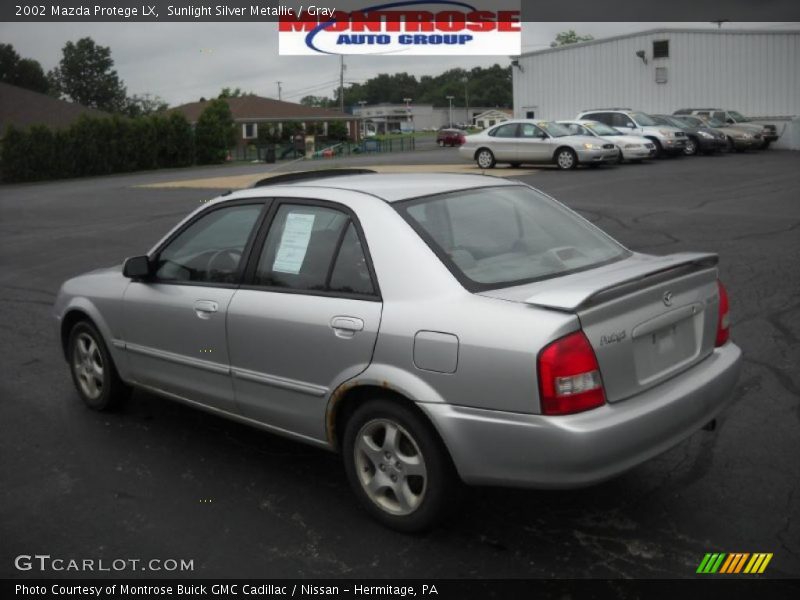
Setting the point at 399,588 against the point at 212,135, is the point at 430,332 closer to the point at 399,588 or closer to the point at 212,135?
the point at 399,588

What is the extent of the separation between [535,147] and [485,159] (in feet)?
6.55

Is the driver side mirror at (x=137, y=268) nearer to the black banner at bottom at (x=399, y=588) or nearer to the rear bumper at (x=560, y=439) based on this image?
the black banner at bottom at (x=399, y=588)

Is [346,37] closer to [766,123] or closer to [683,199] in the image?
[766,123]

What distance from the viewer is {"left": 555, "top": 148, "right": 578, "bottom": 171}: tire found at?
83.5 ft

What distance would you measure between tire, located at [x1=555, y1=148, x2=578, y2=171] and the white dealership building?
50.4ft

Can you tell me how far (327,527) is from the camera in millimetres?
4113

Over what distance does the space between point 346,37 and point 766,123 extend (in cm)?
1876

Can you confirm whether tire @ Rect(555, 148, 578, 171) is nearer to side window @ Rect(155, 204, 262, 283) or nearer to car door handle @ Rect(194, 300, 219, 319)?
side window @ Rect(155, 204, 262, 283)

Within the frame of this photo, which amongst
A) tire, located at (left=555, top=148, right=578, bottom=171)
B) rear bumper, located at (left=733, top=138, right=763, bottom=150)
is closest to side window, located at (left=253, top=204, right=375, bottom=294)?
tire, located at (left=555, top=148, right=578, bottom=171)

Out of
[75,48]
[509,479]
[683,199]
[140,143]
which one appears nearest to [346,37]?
[140,143]

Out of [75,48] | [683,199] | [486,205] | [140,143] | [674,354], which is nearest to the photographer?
[674,354]

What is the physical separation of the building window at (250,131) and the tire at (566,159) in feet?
159

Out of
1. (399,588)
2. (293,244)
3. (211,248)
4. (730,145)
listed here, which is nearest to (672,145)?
(730,145)

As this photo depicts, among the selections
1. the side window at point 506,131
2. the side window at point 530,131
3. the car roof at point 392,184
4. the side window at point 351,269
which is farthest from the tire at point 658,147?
the side window at point 351,269
